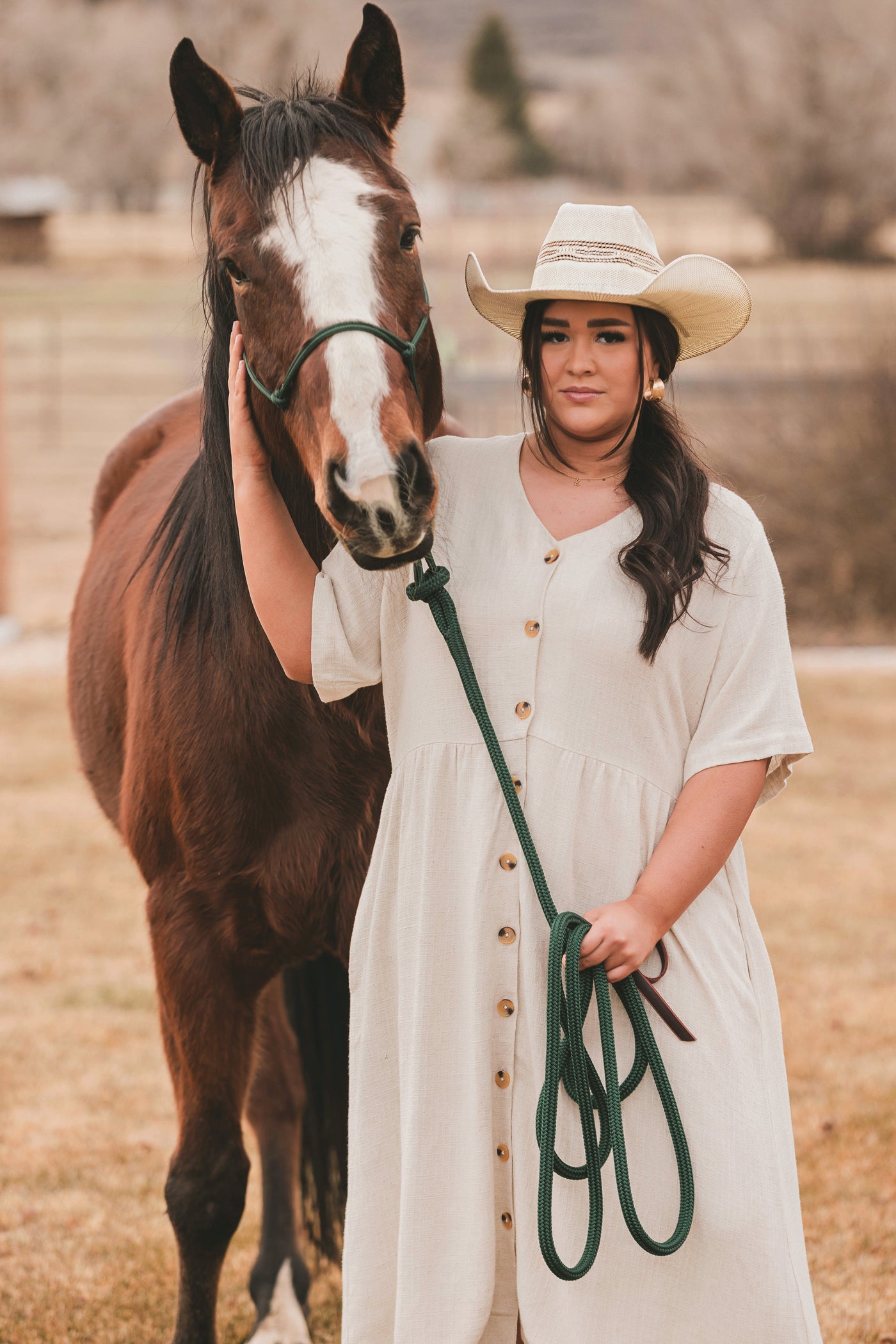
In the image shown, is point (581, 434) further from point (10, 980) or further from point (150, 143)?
point (150, 143)

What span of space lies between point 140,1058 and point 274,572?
2.55 metres

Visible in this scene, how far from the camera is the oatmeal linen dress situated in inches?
62.8

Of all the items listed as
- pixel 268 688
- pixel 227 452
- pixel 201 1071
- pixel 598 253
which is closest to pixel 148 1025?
pixel 201 1071

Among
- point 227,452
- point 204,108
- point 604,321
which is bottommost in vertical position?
point 227,452

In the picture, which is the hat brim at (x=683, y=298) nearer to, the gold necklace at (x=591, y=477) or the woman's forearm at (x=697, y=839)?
the gold necklace at (x=591, y=477)

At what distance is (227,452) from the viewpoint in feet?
6.42

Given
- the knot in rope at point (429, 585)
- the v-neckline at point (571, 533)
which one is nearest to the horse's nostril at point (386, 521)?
the knot in rope at point (429, 585)

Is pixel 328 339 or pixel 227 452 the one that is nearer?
pixel 328 339

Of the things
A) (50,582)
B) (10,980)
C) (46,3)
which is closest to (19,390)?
(50,582)

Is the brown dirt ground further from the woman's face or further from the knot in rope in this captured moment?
the woman's face

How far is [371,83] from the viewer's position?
6.23 feet

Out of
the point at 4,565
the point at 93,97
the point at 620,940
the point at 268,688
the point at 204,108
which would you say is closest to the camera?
the point at 620,940

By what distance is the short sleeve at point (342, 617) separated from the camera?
171cm

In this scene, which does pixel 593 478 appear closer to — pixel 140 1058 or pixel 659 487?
pixel 659 487
